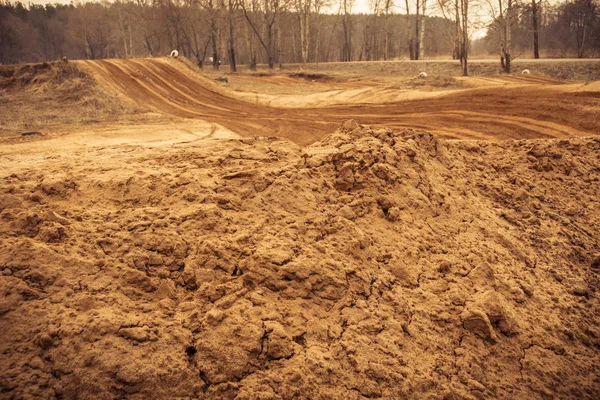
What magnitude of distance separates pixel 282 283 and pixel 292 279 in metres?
0.09

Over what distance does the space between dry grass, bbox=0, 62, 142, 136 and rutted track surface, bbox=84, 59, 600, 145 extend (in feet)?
3.63

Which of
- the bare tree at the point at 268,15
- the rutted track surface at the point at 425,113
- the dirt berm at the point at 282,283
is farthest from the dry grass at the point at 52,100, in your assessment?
the bare tree at the point at 268,15

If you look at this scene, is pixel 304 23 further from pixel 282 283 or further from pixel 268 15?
pixel 282 283

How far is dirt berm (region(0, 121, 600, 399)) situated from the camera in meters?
2.49

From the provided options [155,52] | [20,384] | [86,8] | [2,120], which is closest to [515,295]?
[20,384]

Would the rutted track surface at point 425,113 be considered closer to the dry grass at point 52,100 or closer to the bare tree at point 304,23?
the dry grass at point 52,100

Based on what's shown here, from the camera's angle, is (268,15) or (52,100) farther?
(268,15)

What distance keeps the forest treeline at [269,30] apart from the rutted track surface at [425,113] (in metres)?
9.95

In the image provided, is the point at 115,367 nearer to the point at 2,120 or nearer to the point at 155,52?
the point at 2,120

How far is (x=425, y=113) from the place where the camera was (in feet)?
41.4

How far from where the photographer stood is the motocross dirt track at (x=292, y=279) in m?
2.50

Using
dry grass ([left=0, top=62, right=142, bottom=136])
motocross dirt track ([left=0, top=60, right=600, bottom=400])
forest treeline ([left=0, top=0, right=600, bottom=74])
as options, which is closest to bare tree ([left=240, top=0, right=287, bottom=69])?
forest treeline ([left=0, top=0, right=600, bottom=74])

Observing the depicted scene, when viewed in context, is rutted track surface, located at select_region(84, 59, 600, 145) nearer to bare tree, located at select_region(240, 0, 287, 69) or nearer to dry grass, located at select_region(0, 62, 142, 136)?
dry grass, located at select_region(0, 62, 142, 136)

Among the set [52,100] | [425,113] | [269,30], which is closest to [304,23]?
[269,30]
